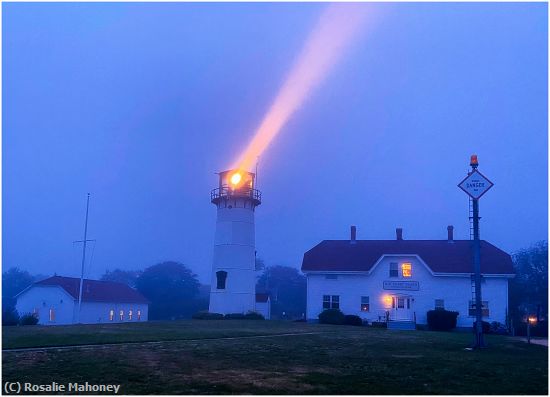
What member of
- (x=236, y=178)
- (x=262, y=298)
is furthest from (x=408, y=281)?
(x=236, y=178)

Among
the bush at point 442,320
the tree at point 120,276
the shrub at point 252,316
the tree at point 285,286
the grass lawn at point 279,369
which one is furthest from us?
the tree at point 120,276

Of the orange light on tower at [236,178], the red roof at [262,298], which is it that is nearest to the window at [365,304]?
the red roof at [262,298]

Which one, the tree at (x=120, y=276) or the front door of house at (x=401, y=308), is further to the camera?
the tree at (x=120, y=276)

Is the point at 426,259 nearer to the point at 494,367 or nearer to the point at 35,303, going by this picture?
the point at 494,367

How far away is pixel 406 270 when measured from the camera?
4184 cm

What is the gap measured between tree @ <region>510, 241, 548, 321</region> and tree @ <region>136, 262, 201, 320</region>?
4356cm

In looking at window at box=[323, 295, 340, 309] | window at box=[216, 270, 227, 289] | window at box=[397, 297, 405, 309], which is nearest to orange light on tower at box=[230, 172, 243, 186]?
window at box=[216, 270, 227, 289]

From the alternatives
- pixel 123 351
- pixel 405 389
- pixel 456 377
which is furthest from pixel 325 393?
pixel 123 351

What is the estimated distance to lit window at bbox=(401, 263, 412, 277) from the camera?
41.7m

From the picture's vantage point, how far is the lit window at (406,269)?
137ft

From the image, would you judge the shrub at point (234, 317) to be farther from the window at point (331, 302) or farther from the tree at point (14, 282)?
the tree at point (14, 282)

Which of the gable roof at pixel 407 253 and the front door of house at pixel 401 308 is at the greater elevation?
the gable roof at pixel 407 253

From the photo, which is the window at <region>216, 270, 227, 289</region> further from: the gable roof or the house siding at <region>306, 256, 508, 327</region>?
the house siding at <region>306, 256, 508, 327</region>

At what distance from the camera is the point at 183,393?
945 cm
